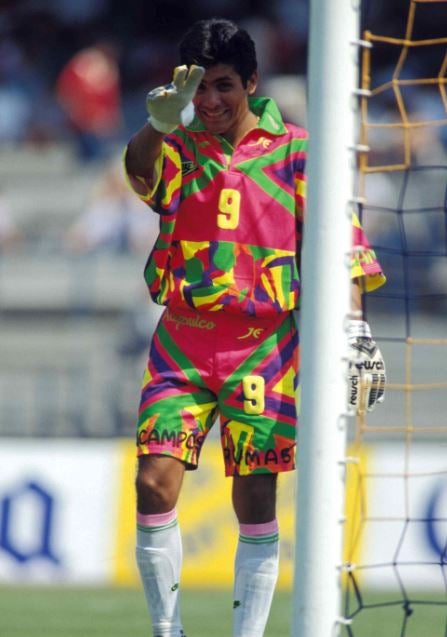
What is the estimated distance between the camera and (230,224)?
452 cm

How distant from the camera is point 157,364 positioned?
4613 mm

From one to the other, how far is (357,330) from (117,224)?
837 cm

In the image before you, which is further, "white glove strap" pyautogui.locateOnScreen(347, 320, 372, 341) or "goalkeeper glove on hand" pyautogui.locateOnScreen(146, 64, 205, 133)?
"white glove strap" pyautogui.locateOnScreen(347, 320, 372, 341)

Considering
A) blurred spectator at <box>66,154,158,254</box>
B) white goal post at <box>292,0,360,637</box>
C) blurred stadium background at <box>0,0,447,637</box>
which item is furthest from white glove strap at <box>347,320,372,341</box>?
blurred spectator at <box>66,154,158,254</box>

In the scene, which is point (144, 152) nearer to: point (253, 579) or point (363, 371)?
point (363, 371)

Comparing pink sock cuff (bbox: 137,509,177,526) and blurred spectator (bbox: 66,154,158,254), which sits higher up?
blurred spectator (bbox: 66,154,158,254)

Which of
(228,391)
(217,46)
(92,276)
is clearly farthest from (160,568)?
(92,276)

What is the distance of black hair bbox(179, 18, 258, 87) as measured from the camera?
4445 mm

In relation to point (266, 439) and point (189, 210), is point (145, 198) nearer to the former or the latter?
Answer: point (189, 210)

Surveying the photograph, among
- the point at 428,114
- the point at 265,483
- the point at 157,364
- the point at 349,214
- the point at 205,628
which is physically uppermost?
the point at 428,114

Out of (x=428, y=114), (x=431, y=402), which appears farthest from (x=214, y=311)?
(x=428, y=114)

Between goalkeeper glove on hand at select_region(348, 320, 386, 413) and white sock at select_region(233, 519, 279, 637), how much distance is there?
477mm

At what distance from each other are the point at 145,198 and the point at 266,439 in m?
0.80

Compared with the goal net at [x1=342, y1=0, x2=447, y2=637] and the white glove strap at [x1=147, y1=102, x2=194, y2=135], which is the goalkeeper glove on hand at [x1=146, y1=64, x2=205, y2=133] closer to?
the white glove strap at [x1=147, y1=102, x2=194, y2=135]
